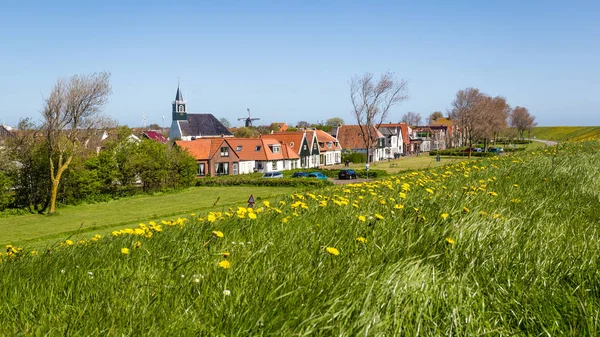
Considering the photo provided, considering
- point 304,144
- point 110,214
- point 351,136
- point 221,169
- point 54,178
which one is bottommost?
point 110,214

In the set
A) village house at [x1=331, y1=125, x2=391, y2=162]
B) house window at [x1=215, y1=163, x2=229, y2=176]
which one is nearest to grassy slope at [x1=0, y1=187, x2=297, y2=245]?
house window at [x1=215, y1=163, x2=229, y2=176]

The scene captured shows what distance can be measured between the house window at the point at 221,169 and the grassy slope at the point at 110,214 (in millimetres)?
13729

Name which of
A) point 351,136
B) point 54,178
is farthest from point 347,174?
point 351,136

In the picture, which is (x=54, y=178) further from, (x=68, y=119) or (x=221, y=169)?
(x=221, y=169)

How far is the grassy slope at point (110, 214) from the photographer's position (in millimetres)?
25188

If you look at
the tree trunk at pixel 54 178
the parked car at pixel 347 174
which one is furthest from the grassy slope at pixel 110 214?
the parked car at pixel 347 174

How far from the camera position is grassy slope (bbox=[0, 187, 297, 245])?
2519 centimetres

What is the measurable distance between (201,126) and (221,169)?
36.1m

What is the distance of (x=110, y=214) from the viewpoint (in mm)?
31453

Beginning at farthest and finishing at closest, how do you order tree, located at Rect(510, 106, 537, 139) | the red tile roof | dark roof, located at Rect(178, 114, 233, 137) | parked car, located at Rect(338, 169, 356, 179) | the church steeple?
tree, located at Rect(510, 106, 537, 139) → the church steeple → dark roof, located at Rect(178, 114, 233, 137) → the red tile roof → parked car, located at Rect(338, 169, 356, 179)

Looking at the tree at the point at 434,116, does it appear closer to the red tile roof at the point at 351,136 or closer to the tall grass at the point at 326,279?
the red tile roof at the point at 351,136

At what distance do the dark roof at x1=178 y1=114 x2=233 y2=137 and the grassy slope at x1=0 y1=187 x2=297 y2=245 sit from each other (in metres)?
48.2

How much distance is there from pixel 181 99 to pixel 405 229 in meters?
102

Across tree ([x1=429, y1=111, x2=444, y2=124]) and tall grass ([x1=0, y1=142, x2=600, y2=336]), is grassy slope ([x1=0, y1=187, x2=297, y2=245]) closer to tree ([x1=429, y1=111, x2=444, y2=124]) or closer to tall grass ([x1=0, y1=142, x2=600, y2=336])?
tall grass ([x1=0, y1=142, x2=600, y2=336])
